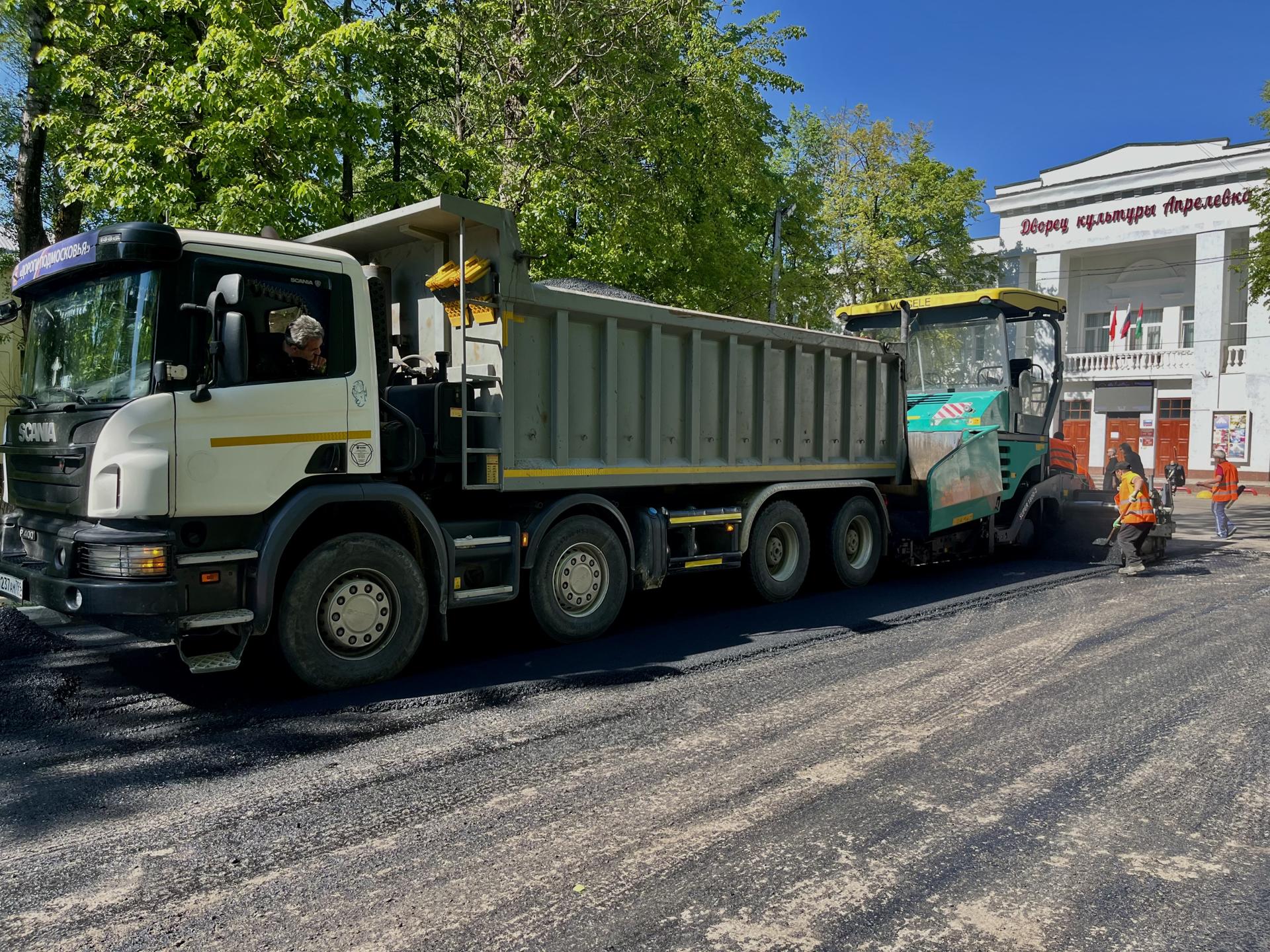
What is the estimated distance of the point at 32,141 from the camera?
10656 mm

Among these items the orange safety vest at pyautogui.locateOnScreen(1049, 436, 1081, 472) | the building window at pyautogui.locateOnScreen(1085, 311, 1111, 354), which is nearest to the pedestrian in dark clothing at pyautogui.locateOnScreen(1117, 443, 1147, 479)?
the orange safety vest at pyautogui.locateOnScreen(1049, 436, 1081, 472)

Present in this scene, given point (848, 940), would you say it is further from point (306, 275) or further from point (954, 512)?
point (954, 512)

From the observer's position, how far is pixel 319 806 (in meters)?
3.93

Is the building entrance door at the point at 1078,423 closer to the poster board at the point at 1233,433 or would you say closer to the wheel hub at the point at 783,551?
the poster board at the point at 1233,433

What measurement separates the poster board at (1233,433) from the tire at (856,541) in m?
24.5

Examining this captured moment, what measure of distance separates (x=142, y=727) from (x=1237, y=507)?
24.1 meters

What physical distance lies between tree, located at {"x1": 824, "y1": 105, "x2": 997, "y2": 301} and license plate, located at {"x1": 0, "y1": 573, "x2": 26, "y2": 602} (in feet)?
76.1

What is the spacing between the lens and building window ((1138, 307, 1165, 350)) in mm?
32656

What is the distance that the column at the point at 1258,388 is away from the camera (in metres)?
28.5

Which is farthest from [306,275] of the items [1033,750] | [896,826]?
[1033,750]

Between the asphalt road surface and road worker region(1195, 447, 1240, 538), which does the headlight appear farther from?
road worker region(1195, 447, 1240, 538)

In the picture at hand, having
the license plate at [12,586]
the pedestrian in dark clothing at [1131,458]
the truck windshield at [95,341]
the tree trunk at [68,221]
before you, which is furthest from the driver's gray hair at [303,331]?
the pedestrian in dark clothing at [1131,458]

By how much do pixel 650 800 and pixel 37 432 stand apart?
167 inches

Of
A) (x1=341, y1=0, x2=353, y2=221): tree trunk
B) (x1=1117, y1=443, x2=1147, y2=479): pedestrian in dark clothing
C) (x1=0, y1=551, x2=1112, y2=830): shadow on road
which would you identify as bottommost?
(x1=0, y1=551, x2=1112, y2=830): shadow on road
